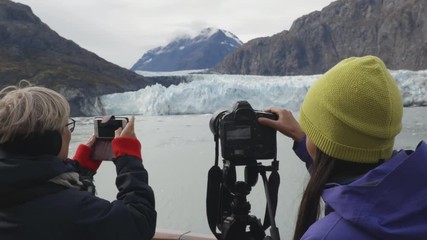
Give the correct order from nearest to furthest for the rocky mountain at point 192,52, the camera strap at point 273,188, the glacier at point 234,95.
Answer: the camera strap at point 273,188
the glacier at point 234,95
the rocky mountain at point 192,52

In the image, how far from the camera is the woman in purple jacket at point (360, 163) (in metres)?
0.71

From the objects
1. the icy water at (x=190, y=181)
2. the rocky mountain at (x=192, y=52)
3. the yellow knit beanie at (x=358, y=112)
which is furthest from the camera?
the rocky mountain at (x=192, y=52)

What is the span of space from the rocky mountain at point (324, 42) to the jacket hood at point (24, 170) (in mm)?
81710

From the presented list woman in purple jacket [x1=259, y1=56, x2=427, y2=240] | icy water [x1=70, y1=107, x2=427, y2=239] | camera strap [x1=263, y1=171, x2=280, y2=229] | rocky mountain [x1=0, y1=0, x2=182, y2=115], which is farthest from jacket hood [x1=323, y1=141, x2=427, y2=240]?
rocky mountain [x1=0, y1=0, x2=182, y2=115]

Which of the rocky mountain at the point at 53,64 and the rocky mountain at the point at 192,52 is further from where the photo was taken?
the rocky mountain at the point at 192,52

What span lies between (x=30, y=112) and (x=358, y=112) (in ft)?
2.22

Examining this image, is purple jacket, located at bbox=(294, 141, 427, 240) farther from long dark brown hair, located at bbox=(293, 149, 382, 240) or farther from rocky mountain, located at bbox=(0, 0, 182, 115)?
rocky mountain, located at bbox=(0, 0, 182, 115)

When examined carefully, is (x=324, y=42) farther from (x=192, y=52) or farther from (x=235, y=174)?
(x=235, y=174)

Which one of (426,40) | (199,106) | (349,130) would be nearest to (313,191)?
(349,130)

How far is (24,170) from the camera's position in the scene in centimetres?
96

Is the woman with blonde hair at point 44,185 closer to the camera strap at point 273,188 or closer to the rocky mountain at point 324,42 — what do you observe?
the camera strap at point 273,188

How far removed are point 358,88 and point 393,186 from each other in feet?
0.66

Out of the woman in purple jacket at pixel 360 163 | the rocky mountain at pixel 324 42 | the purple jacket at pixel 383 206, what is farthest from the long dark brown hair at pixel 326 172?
the rocky mountain at pixel 324 42

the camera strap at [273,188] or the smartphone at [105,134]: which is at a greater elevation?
the smartphone at [105,134]
